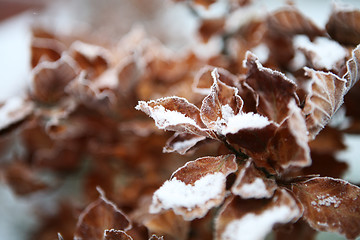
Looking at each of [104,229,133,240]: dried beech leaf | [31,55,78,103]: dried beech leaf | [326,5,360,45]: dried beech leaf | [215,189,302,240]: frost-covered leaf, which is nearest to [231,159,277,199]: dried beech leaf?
[215,189,302,240]: frost-covered leaf

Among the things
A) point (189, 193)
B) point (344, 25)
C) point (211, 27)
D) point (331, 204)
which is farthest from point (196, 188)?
point (211, 27)

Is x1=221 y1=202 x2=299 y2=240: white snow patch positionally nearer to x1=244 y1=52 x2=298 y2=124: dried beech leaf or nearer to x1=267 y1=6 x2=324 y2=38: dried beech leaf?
x1=244 y1=52 x2=298 y2=124: dried beech leaf

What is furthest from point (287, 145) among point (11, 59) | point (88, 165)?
point (11, 59)

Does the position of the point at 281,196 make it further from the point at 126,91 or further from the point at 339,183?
the point at 126,91

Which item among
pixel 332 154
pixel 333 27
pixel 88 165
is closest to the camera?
pixel 333 27

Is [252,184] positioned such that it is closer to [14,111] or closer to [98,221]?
[98,221]

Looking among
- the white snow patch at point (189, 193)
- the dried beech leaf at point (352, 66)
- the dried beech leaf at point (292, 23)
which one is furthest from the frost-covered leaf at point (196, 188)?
the dried beech leaf at point (292, 23)

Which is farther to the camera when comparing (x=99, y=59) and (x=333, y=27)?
(x=99, y=59)
